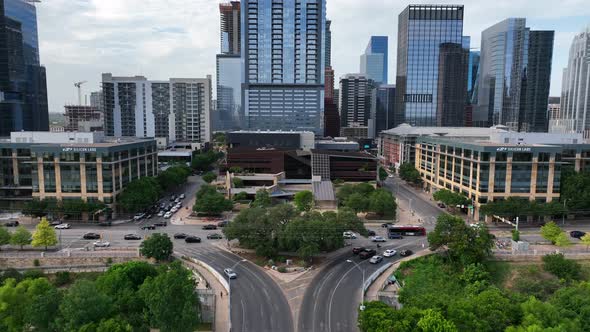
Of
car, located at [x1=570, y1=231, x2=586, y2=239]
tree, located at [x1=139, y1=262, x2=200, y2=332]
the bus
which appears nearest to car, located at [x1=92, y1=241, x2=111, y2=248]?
tree, located at [x1=139, y1=262, x2=200, y2=332]

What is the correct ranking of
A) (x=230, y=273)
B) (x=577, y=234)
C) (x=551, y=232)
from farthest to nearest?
(x=577, y=234) → (x=551, y=232) → (x=230, y=273)

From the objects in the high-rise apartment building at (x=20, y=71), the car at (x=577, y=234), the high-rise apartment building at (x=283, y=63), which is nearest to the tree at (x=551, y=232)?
the car at (x=577, y=234)

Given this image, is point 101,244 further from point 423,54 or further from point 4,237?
point 423,54

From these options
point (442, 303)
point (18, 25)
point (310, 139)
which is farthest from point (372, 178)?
point (18, 25)

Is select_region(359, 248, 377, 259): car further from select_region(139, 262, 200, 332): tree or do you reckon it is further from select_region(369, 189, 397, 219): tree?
select_region(139, 262, 200, 332): tree

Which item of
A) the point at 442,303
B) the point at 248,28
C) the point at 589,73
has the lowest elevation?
the point at 442,303

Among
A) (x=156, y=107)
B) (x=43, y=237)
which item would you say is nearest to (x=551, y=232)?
(x=43, y=237)

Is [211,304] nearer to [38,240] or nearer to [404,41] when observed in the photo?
[38,240]
